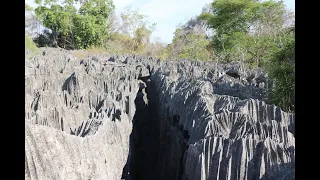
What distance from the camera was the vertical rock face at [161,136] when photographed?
2570 millimetres

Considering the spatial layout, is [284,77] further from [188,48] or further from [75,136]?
[188,48]

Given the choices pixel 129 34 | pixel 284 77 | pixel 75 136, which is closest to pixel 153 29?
pixel 129 34

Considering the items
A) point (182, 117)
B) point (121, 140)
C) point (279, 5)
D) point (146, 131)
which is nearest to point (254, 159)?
point (121, 140)

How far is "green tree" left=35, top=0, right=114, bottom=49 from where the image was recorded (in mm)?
27469

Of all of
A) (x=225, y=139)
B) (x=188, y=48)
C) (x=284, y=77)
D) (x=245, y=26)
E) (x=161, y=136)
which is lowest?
(x=161, y=136)

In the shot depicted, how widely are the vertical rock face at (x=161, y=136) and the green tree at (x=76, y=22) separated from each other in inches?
837

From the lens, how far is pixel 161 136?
6.20 meters

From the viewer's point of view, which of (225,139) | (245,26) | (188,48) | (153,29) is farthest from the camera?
(153,29)

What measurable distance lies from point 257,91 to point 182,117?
2.39 metres

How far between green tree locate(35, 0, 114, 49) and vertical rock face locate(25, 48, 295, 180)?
2126 centimetres

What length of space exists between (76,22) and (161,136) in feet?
75.6

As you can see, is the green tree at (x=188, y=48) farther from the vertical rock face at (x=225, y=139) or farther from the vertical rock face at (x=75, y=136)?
the vertical rock face at (x=75, y=136)

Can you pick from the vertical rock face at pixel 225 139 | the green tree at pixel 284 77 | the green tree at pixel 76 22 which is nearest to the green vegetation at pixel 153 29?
the green tree at pixel 76 22
